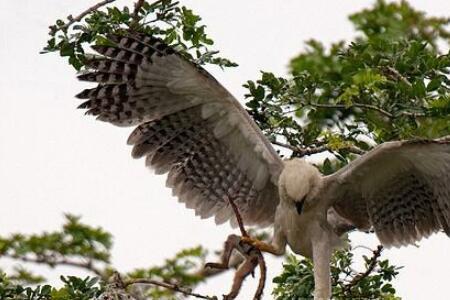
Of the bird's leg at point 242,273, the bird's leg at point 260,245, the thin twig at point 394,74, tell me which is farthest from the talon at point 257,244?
the thin twig at point 394,74

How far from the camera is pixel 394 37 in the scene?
256 inches

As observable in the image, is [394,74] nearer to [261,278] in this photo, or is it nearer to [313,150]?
[313,150]

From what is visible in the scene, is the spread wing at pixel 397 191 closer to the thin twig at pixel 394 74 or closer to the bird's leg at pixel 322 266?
the bird's leg at pixel 322 266

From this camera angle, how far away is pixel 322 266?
21.5ft

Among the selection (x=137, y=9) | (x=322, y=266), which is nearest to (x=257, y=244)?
(x=322, y=266)

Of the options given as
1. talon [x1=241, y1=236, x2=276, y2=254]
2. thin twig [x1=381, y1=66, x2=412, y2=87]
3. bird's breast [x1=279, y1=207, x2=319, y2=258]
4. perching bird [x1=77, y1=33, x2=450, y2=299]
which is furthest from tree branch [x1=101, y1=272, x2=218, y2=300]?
thin twig [x1=381, y1=66, x2=412, y2=87]

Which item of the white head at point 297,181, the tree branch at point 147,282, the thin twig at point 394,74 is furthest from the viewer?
the white head at point 297,181

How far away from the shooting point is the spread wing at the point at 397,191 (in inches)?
252

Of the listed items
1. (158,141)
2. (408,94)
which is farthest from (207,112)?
(408,94)

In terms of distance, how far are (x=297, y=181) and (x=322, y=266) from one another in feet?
1.80

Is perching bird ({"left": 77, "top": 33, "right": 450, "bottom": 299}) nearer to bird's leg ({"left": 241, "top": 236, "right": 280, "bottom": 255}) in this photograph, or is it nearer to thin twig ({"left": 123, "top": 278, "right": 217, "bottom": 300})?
bird's leg ({"left": 241, "top": 236, "right": 280, "bottom": 255})

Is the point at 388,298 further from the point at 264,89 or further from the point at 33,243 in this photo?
the point at 33,243

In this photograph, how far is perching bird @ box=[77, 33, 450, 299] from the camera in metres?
6.59

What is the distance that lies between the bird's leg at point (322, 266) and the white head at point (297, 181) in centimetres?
33
